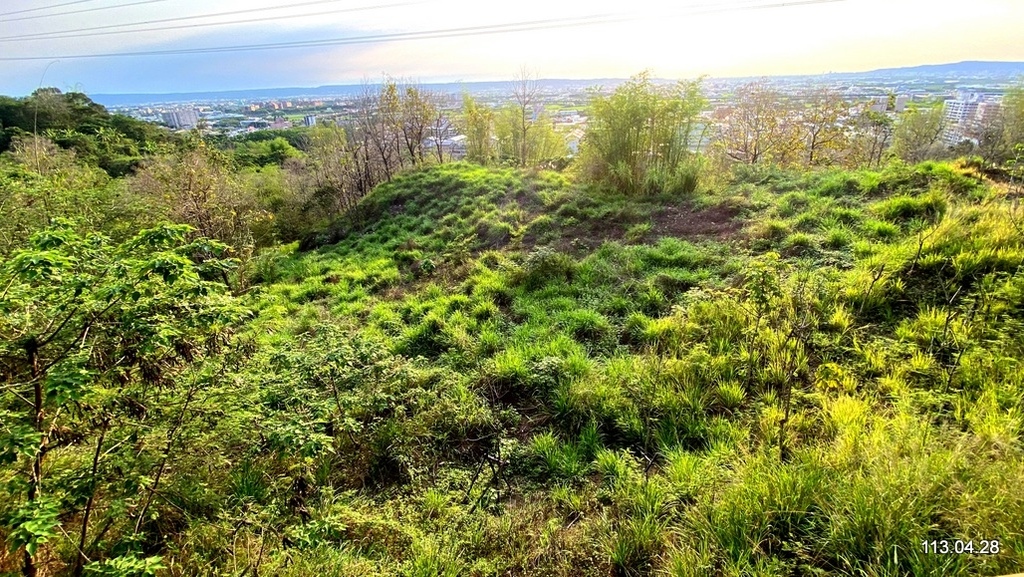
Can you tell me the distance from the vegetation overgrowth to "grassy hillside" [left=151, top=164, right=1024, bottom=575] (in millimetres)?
16

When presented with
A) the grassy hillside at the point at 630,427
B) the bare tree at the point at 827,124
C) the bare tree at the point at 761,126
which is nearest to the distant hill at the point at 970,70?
the bare tree at the point at 827,124

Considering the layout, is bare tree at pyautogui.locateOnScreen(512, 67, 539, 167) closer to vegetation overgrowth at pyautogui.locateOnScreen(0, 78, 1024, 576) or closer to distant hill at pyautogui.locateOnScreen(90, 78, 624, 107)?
distant hill at pyautogui.locateOnScreen(90, 78, 624, 107)

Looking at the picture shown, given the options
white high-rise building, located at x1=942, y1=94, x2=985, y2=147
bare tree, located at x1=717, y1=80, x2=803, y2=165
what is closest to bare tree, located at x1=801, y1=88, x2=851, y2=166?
bare tree, located at x1=717, y1=80, x2=803, y2=165

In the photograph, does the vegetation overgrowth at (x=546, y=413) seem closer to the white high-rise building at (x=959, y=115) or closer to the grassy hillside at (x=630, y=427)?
the grassy hillside at (x=630, y=427)

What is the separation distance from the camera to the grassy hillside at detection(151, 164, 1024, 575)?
172cm

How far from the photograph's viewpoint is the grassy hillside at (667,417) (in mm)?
1722

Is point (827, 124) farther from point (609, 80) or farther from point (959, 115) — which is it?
point (609, 80)

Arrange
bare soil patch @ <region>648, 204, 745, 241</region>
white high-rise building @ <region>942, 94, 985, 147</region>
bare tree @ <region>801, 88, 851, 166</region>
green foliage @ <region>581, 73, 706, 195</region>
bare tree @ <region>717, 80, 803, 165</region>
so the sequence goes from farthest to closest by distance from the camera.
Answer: bare tree @ <region>717, 80, 803, 165</region>
bare tree @ <region>801, 88, 851, 166</region>
white high-rise building @ <region>942, 94, 985, 147</region>
green foliage @ <region>581, 73, 706, 195</region>
bare soil patch @ <region>648, 204, 745, 241</region>

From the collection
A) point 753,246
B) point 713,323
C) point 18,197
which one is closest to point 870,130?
point 753,246

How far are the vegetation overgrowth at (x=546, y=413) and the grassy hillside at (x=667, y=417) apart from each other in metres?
0.02

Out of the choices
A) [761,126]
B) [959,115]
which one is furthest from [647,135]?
[959,115]

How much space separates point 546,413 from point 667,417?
2.85 ft

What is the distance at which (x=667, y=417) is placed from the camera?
9.00 feet

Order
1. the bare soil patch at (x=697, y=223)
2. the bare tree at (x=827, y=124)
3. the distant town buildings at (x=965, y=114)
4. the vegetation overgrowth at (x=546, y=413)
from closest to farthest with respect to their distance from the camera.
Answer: the vegetation overgrowth at (x=546, y=413) → the bare soil patch at (x=697, y=223) → the distant town buildings at (x=965, y=114) → the bare tree at (x=827, y=124)
